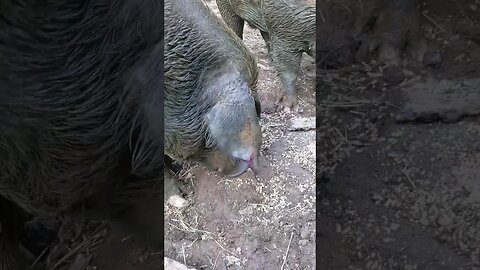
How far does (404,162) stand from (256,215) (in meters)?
0.51

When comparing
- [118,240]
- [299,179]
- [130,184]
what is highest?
[130,184]

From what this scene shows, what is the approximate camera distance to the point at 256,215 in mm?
2180

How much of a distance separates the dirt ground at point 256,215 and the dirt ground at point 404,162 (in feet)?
0.40

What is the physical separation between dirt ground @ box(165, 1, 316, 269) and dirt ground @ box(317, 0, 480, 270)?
121mm

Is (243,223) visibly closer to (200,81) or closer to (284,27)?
(200,81)

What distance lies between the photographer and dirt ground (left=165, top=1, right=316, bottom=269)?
2.02m

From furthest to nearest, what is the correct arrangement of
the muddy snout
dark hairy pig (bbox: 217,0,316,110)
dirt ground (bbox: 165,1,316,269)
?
dark hairy pig (bbox: 217,0,316,110), dirt ground (bbox: 165,1,316,269), the muddy snout

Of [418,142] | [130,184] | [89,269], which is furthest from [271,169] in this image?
[130,184]

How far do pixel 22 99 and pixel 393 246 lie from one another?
4.24 ft

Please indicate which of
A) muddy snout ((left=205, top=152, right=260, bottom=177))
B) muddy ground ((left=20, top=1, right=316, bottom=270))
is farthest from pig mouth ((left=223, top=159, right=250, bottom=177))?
muddy ground ((left=20, top=1, right=316, bottom=270))

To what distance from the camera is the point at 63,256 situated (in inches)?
54.6

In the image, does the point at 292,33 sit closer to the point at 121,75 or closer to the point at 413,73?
the point at 413,73

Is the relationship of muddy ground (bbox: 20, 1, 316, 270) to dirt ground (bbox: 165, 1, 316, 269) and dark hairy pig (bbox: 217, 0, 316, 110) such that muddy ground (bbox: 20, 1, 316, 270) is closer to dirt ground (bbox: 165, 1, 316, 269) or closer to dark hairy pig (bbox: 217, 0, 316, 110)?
dirt ground (bbox: 165, 1, 316, 269)

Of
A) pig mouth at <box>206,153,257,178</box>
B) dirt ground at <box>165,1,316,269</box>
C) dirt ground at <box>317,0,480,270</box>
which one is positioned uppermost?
pig mouth at <box>206,153,257,178</box>
